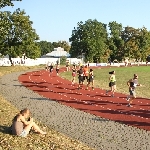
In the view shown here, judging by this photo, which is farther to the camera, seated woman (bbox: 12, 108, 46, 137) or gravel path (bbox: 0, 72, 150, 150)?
gravel path (bbox: 0, 72, 150, 150)

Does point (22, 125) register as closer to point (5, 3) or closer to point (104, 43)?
point (5, 3)

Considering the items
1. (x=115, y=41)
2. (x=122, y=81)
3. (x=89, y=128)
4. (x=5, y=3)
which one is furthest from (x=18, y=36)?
(x=115, y=41)

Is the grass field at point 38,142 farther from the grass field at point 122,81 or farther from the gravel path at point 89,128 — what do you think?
the grass field at point 122,81

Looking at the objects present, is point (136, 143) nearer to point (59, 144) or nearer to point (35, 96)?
point (59, 144)

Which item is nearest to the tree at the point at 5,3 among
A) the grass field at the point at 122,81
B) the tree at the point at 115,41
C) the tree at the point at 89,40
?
the grass field at the point at 122,81

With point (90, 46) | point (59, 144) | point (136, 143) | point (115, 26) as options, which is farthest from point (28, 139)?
point (115, 26)

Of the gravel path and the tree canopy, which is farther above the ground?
the tree canopy

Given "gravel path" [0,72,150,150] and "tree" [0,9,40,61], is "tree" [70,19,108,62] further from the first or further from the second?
"gravel path" [0,72,150,150]

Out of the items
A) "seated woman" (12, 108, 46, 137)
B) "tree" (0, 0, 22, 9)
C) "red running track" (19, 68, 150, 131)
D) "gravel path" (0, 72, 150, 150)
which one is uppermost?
"tree" (0, 0, 22, 9)

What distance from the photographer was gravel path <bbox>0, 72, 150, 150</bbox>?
37.3ft

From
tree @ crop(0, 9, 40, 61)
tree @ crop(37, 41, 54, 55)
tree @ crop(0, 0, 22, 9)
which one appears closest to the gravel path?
tree @ crop(0, 0, 22, 9)

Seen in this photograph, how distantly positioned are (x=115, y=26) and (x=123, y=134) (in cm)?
10494

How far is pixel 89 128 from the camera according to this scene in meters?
13.4

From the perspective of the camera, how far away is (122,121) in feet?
48.6
